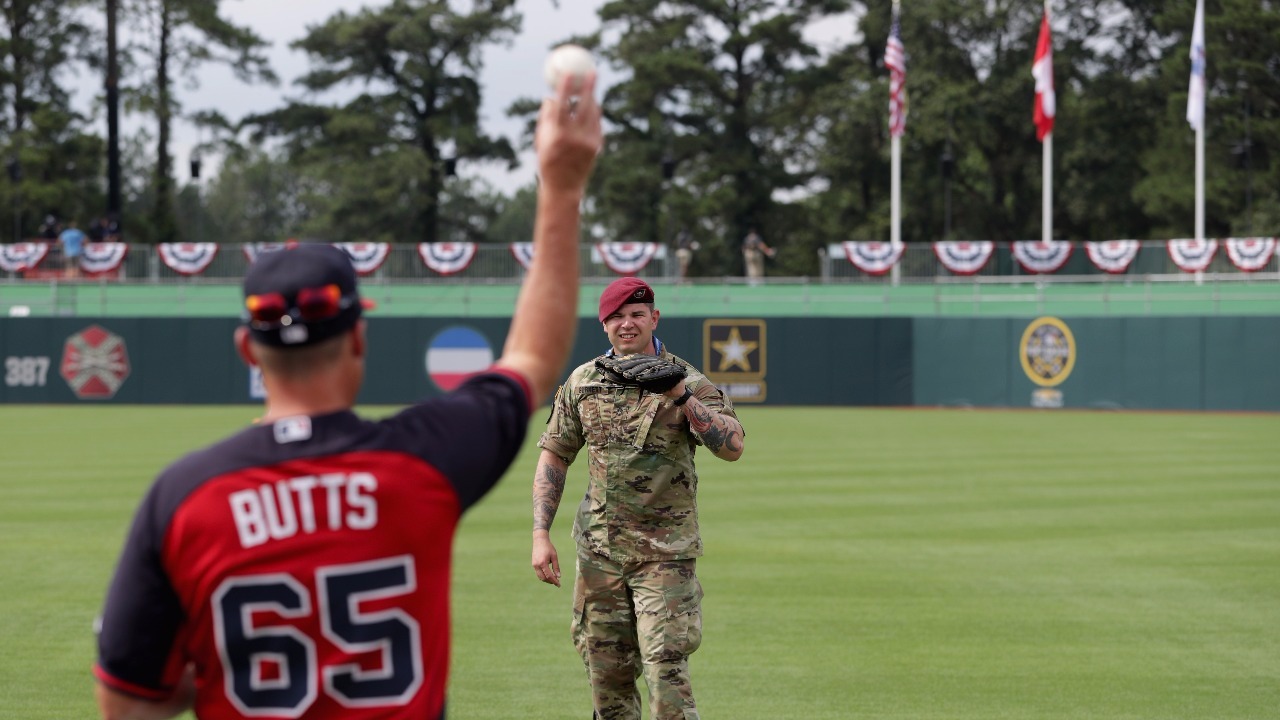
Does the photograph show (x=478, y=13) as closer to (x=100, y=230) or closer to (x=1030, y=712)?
(x=100, y=230)

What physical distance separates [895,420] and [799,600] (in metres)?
23.0

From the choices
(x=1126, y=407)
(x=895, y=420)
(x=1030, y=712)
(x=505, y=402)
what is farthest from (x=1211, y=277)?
(x=505, y=402)

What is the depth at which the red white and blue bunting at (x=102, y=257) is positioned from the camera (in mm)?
45562

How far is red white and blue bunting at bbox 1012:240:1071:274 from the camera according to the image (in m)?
44.8

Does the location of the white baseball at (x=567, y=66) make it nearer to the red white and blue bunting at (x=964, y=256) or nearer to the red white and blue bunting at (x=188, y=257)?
the red white and blue bunting at (x=964, y=256)

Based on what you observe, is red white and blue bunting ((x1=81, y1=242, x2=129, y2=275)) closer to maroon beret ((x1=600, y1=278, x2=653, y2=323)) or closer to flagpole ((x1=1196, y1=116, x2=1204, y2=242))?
flagpole ((x1=1196, y1=116, x2=1204, y2=242))

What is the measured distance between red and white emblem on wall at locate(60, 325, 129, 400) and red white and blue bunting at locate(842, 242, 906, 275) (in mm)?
20842

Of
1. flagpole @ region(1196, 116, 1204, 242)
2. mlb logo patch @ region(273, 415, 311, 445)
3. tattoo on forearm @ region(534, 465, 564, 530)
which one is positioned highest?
flagpole @ region(1196, 116, 1204, 242)

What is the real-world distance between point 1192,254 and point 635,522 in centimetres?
3904

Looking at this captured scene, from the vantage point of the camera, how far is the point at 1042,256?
45.0 meters

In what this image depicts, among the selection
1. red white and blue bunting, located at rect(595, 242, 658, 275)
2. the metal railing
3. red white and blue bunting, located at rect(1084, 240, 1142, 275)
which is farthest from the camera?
red white and blue bunting, located at rect(595, 242, 658, 275)

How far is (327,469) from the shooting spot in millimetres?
2955

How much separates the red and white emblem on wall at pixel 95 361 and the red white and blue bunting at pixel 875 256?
20842 mm

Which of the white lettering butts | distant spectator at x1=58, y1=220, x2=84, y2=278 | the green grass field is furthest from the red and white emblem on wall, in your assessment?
the white lettering butts
